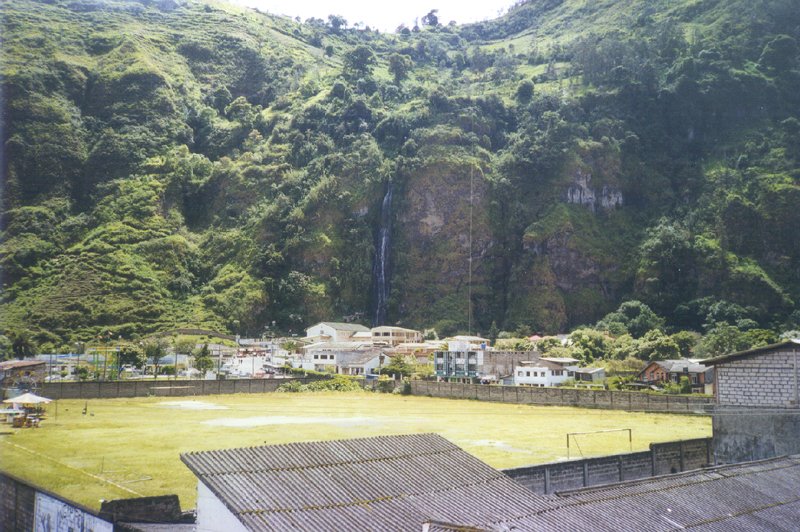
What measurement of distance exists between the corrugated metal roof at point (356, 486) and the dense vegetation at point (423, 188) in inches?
2934

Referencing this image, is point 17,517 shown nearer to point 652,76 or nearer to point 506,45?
point 652,76

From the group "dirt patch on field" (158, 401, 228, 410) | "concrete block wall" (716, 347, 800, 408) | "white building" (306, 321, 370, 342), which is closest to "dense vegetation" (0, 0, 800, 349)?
"white building" (306, 321, 370, 342)

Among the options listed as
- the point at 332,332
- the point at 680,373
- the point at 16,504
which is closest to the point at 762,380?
the point at 16,504

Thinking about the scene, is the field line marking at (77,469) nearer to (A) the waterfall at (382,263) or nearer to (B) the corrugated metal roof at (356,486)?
(B) the corrugated metal roof at (356,486)

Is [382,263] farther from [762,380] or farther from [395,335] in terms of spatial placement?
[762,380]

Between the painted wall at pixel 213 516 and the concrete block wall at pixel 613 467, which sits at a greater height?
the painted wall at pixel 213 516

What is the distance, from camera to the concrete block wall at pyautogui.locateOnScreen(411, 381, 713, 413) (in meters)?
48.8

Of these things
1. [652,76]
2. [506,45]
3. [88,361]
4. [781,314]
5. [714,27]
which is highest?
[506,45]

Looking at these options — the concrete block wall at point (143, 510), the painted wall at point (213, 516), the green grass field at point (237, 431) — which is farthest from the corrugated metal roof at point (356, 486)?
the green grass field at point (237, 431)

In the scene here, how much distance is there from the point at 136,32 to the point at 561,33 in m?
98.7

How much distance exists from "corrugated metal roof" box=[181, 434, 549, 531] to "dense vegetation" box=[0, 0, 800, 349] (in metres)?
74.5

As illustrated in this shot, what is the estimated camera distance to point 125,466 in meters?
27.4

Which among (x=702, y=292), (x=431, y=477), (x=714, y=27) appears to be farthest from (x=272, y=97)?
(x=431, y=477)

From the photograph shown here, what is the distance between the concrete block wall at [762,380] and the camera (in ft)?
81.8
